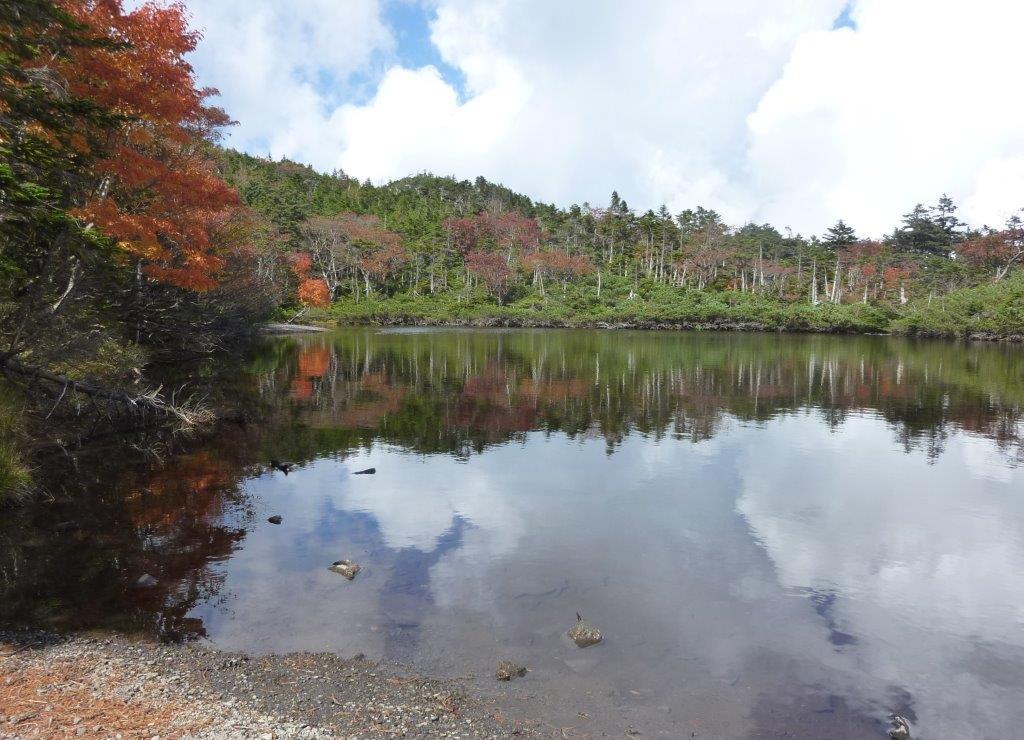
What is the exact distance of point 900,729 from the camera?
5.57 metres

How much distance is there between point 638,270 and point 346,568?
81.3 m

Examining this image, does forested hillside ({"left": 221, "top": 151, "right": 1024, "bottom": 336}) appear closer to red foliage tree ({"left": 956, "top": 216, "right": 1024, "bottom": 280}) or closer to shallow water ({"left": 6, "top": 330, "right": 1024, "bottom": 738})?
red foliage tree ({"left": 956, "top": 216, "right": 1024, "bottom": 280})

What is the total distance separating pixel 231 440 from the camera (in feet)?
52.8

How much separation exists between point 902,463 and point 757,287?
Result: 6899 cm

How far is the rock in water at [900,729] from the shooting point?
217 inches

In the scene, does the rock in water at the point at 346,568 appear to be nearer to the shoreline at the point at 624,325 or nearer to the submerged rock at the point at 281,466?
the submerged rock at the point at 281,466

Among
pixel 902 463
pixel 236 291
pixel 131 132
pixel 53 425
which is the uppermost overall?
pixel 131 132

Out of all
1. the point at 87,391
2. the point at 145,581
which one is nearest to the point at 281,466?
the point at 87,391

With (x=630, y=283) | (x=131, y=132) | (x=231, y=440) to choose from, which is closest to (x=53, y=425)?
(x=231, y=440)

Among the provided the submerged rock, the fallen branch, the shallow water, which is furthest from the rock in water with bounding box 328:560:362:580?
the fallen branch

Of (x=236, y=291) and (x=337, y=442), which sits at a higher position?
(x=236, y=291)

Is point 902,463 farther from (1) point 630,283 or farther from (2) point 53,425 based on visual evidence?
(1) point 630,283

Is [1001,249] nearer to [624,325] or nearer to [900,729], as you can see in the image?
[624,325]

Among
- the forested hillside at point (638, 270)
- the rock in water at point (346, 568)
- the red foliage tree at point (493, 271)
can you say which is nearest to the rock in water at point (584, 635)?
the rock in water at point (346, 568)
